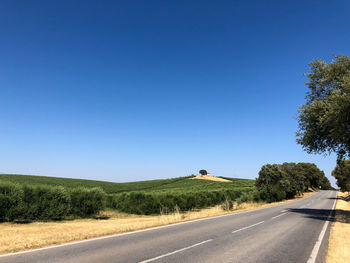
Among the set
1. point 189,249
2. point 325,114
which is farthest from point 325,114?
point 189,249

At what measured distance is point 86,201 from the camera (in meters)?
18.7

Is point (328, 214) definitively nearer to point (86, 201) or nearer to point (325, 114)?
point (325, 114)

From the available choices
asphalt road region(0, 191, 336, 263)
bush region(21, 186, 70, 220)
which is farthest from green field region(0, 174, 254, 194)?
asphalt road region(0, 191, 336, 263)

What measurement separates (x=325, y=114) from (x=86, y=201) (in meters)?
19.7

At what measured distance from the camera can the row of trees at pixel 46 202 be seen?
14039 millimetres

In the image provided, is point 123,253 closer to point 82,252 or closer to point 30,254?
point 82,252

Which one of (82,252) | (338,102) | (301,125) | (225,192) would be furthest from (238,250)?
(225,192)

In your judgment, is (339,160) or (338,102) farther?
(339,160)

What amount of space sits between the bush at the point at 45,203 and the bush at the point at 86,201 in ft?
3.27

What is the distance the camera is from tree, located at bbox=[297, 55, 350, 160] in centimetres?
1538

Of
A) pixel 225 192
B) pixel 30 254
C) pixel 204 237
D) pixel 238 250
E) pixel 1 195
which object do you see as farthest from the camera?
pixel 225 192

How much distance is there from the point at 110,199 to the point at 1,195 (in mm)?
12024

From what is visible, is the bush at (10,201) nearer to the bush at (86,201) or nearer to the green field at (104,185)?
the bush at (86,201)

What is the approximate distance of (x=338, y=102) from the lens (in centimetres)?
1436
